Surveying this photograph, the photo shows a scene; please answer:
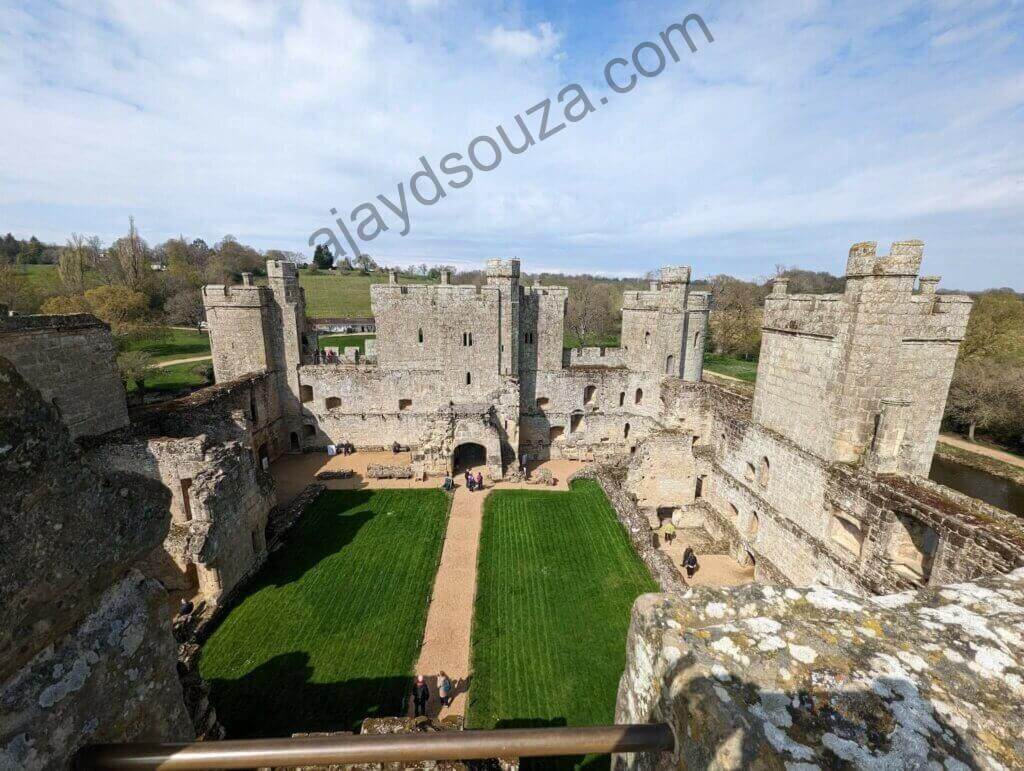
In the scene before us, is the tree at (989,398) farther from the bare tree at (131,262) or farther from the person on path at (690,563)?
the bare tree at (131,262)

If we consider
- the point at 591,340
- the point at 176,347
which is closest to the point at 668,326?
the point at 591,340

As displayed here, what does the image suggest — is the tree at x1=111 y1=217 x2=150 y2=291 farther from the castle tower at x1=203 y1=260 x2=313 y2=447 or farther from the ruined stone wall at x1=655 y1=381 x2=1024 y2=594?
the ruined stone wall at x1=655 y1=381 x2=1024 y2=594

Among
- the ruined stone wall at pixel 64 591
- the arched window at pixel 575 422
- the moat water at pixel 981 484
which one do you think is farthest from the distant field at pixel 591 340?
the ruined stone wall at pixel 64 591

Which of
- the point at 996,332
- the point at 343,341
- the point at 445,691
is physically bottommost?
the point at 445,691

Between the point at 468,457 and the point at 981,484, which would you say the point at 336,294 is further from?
the point at 981,484

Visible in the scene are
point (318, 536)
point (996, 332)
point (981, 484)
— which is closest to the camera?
point (318, 536)

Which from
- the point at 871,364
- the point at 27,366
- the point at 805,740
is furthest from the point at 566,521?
the point at 27,366
